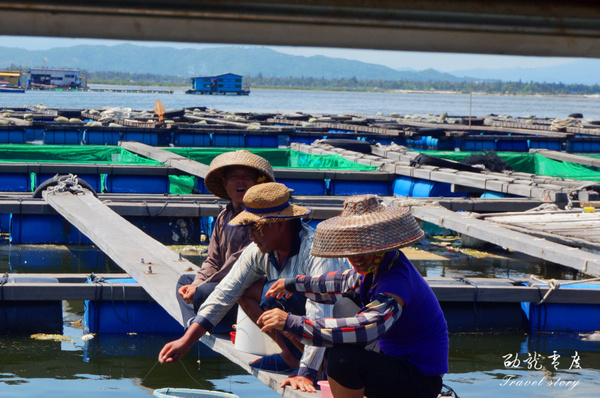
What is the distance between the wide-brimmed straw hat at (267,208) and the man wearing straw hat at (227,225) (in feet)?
2.37

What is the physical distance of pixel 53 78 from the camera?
121m

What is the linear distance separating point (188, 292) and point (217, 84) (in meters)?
123

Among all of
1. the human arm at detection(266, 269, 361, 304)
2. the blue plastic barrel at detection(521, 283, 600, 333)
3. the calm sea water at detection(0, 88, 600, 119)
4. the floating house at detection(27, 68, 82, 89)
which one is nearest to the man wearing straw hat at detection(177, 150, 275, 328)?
the human arm at detection(266, 269, 361, 304)

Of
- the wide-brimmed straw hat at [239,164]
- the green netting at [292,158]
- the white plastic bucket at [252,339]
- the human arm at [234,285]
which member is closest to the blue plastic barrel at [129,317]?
the wide-brimmed straw hat at [239,164]

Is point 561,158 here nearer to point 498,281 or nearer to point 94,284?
point 498,281

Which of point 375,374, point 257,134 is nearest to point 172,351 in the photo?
point 375,374

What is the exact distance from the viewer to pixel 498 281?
8469mm

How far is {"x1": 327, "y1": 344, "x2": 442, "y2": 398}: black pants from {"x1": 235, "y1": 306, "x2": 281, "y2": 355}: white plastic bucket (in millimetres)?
1262

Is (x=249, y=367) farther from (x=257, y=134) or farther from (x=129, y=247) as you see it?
(x=257, y=134)

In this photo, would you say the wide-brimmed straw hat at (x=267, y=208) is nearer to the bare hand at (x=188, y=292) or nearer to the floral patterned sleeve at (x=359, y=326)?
the floral patterned sleeve at (x=359, y=326)

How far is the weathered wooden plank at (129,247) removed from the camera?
668 cm

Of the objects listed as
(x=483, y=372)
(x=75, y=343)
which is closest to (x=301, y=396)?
(x=483, y=372)

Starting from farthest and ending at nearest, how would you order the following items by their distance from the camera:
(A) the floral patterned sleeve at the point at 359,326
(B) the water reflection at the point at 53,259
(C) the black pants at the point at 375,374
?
(B) the water reflection at the point at 53,259 < (C) the black pants at the point at 375,374 < (A) the floral patterned sleeve at the point at 359,326

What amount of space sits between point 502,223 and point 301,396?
690 centimetres
